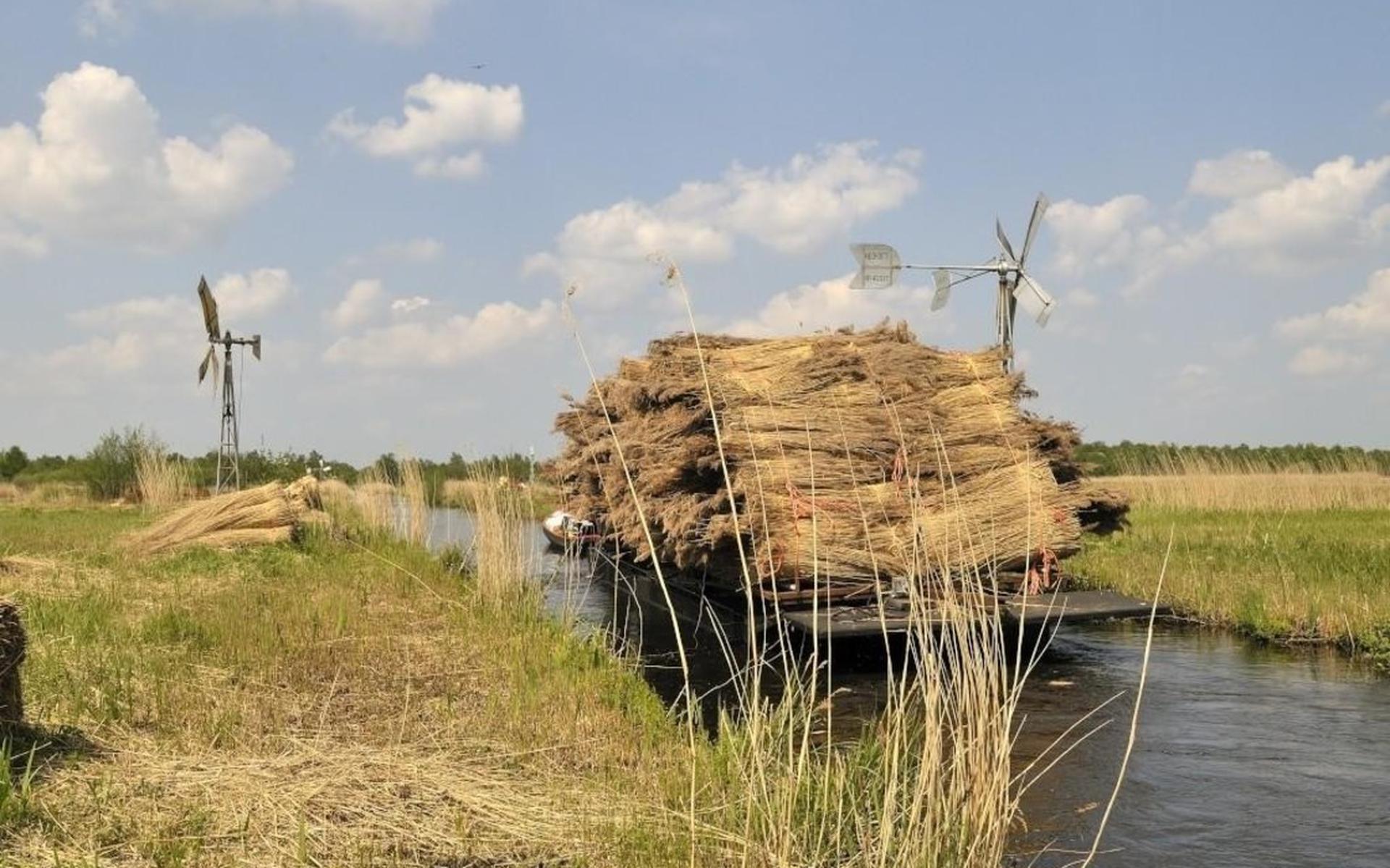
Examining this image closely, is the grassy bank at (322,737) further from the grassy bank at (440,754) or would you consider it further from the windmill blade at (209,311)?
the windmill blade at (209,311)

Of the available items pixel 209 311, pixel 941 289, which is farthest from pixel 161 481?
pixel 941 289

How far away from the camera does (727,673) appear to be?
927cm

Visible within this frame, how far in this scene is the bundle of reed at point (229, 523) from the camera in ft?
43.9

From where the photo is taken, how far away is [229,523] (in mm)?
13820

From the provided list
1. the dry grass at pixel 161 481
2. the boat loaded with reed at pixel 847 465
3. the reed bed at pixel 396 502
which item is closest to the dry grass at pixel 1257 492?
the boat loaded with reed at pixel 847 465

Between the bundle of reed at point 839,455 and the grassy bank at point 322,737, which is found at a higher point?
the bundle of reed at point 839,455

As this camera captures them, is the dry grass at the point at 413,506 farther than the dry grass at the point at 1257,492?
No

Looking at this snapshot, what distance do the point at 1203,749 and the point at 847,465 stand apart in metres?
3.36

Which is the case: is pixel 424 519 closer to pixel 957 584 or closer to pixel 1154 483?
pixel 957 584

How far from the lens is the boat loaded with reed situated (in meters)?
8.60

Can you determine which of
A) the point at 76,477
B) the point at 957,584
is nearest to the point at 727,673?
the point at 957,584

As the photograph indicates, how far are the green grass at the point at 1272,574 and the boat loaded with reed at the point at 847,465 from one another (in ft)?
4.25

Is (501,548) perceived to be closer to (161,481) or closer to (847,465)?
(847,465)

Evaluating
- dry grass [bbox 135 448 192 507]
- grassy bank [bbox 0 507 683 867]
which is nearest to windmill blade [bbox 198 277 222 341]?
dry grass [bbox 135 448 192 507]
